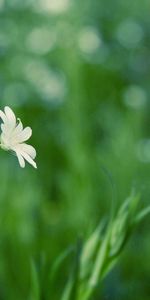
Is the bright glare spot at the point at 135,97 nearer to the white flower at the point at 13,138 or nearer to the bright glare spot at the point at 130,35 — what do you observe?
the bright glare spot at the point at 130,35

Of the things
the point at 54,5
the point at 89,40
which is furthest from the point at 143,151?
the point at 54,5

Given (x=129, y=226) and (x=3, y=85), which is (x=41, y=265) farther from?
(x=3, y=85)

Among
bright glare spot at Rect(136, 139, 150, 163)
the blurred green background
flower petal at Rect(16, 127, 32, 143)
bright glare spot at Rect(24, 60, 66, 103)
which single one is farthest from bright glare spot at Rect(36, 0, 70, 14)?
flower petal at Rect(16, 127, 32, 143)

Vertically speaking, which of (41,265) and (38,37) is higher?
(41,265)

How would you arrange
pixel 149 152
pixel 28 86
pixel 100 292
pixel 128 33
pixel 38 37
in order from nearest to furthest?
pixel 100 292 → pixel 149 152 → pixel 28 86 → pixel 38 37 → pixel 128 33

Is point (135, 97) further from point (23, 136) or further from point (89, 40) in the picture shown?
point (23, 136)

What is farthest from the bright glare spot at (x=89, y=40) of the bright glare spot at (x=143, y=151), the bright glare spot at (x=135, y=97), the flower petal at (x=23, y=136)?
the flower petal at (x=23, y=136)

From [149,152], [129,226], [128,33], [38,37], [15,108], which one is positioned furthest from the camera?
[128,33]

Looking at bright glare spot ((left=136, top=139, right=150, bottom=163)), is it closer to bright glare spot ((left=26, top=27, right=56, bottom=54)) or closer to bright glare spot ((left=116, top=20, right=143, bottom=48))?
bright glare spot ((left=26, top=27, right=56, bottom=54))

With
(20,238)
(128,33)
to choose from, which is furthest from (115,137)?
(128,33)
